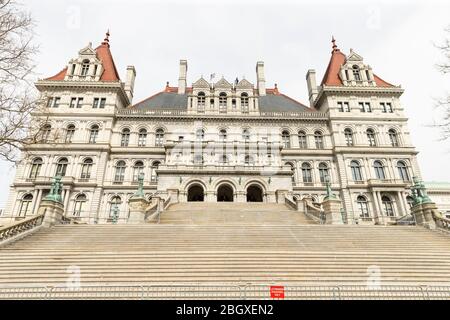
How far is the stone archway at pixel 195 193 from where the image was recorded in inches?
1151

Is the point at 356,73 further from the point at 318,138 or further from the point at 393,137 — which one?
the point at 318,138

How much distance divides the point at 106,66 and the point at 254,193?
27855mm

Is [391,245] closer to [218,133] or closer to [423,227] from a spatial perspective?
[423,227]

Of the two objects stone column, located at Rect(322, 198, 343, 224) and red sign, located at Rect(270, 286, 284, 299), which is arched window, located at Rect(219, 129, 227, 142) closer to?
stone column, located at Rect(322, 198, 343, 224)

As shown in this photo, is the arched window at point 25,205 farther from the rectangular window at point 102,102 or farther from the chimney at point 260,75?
the chimney at point 260,75

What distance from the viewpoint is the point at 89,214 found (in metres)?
29.0

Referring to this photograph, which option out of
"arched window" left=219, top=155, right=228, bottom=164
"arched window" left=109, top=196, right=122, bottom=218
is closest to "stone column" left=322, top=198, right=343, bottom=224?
"arched window" left=219, top=155, right=228, bottom=164

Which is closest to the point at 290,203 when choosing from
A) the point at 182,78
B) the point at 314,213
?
the point at 314,213

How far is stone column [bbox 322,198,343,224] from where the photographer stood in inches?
681

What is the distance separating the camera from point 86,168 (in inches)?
1244

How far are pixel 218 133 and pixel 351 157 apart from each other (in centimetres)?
1642

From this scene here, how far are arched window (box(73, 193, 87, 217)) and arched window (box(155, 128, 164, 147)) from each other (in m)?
10.2

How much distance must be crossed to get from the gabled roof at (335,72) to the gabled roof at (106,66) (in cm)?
2927
